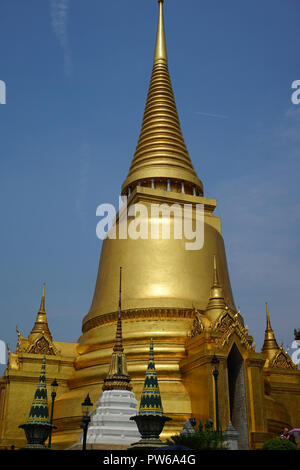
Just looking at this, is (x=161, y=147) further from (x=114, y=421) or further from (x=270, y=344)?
(x=114, y=421)

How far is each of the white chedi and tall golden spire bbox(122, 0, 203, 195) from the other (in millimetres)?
11197

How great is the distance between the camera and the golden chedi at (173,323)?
1759 centimetres

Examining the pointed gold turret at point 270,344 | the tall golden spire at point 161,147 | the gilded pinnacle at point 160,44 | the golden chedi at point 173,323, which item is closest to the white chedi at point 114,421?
the golden chedi at point 173,323

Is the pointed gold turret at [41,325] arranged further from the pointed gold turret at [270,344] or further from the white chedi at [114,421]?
the pointed gold turret at [270,344]

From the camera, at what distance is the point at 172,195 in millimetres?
23922

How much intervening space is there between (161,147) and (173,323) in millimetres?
9239

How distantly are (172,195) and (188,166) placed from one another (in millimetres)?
2601

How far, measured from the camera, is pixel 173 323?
2030 cm

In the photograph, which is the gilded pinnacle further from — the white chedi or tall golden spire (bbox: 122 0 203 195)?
the white chedi
